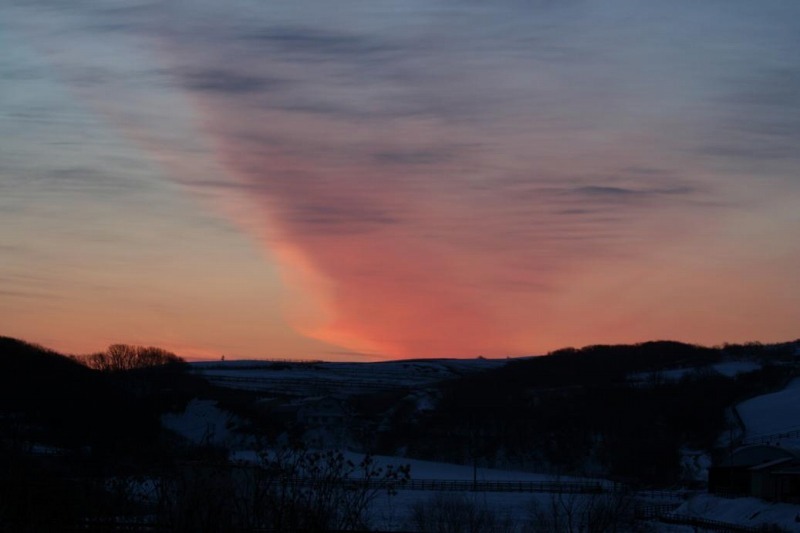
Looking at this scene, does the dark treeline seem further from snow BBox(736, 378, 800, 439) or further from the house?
the house

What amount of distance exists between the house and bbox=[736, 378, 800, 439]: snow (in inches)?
617

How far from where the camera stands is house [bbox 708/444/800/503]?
54094 millimetres

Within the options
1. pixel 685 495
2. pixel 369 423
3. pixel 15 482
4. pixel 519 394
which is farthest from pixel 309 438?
pixel 15 482

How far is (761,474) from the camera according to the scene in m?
56.6

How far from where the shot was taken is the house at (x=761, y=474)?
2130 inches

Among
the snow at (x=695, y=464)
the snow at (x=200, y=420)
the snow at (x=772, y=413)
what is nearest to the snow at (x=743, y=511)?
the snow at (x=695, y=464)

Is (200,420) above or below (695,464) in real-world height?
above

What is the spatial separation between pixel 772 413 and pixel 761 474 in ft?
119

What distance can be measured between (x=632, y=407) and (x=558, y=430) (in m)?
8.17

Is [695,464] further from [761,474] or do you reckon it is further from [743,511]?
[743,511]

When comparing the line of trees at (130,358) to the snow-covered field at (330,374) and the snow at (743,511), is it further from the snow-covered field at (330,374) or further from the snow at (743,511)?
the snow at (743,511)

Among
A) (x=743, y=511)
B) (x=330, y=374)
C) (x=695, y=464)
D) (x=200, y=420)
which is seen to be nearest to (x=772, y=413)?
(x=695, y=464)

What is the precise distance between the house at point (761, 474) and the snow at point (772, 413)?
1566 centimetres

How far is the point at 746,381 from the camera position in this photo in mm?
109312
